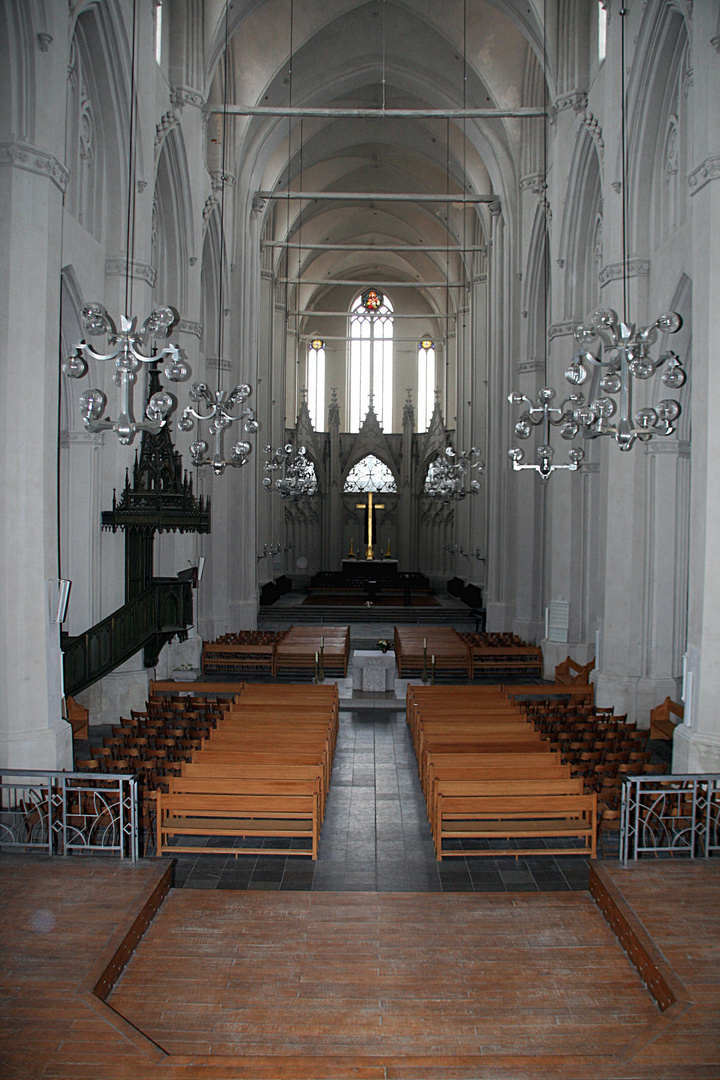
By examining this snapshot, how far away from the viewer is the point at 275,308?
3625 cm

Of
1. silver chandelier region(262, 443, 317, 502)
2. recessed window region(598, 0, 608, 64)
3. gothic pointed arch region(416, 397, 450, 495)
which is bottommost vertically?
silver chandelier region(262, 443, 317, 502)

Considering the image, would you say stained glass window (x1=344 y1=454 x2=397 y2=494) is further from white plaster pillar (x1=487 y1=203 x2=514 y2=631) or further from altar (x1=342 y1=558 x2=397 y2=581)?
white plaster pillar (x1=487 y1=203 x2=514 y2=631)

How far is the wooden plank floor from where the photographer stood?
490 cm

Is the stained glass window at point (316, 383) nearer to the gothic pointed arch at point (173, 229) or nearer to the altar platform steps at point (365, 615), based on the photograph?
the altar platform steps at point (365, 615)

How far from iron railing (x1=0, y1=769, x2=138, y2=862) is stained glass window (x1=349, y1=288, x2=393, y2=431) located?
36847mm

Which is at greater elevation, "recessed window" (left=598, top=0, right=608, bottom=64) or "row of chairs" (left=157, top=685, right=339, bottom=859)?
"recessed window" (left=598, top=0, right=608, bottom=64)

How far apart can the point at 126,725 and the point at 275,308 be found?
2735 cm

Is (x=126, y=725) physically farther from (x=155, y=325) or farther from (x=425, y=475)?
(x=425, y=475)

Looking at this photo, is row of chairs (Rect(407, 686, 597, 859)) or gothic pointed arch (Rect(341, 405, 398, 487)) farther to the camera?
gothic pointed arch (Rect(341, 405, 398, 487))

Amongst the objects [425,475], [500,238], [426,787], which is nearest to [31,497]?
[426,787]

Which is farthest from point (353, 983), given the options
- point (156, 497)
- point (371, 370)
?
→ point (371, 370)

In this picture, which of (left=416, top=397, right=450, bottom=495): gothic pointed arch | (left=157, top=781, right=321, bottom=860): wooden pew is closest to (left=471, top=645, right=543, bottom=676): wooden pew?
(left=157, top=781, right=321, bottom=860): wooden pew

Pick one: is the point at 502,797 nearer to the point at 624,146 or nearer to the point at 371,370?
the point at 624,146

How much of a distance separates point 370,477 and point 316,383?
6112 millimetres
